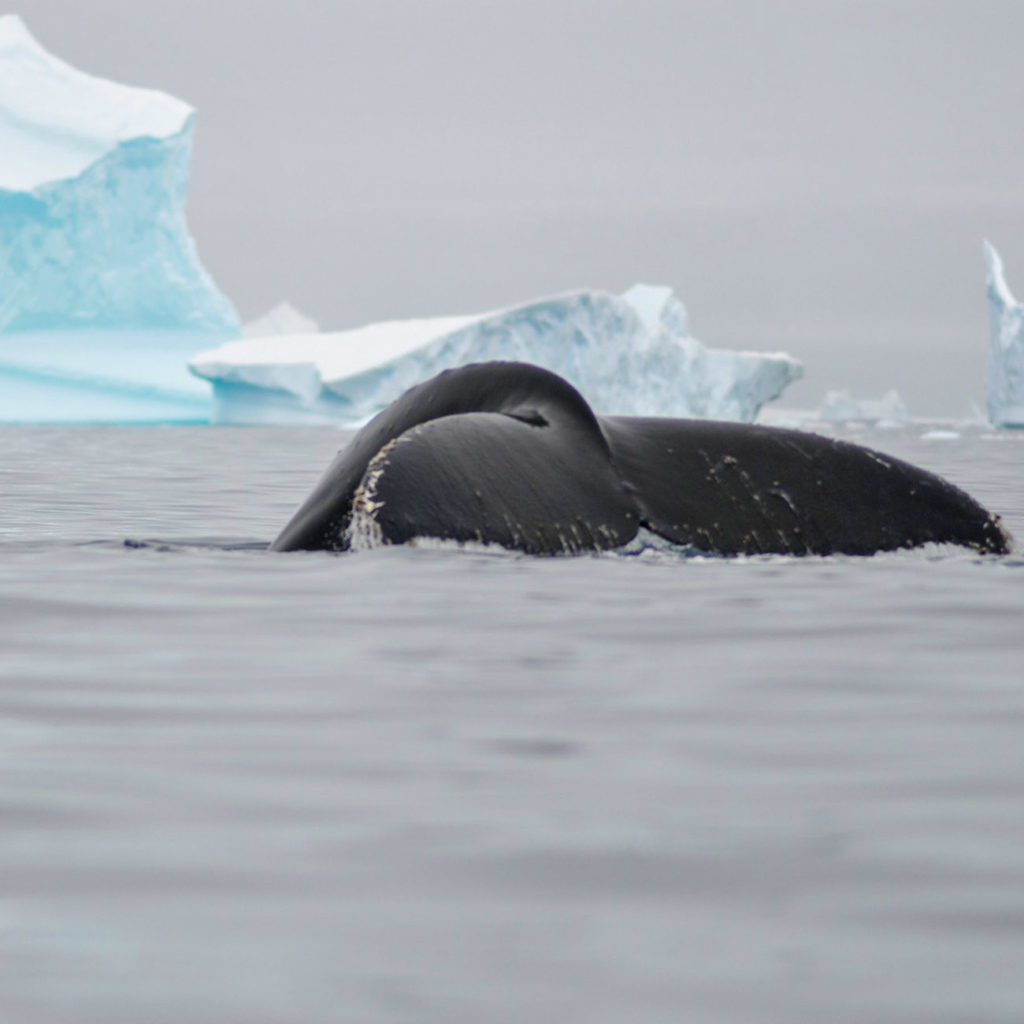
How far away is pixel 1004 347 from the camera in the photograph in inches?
1938

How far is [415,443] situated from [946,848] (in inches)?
121

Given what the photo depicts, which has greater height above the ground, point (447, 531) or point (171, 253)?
point (171, 253)

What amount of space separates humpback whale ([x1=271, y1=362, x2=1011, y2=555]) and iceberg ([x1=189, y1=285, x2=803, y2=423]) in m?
31.4

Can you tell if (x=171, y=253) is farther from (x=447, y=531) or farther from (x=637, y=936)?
(x=637, y=936)

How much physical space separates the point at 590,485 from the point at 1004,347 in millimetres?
47540

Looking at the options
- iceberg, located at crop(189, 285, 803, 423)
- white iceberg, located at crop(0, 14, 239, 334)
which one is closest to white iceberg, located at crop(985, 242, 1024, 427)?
iceberg, located at crop(189, 285, 803, 423)

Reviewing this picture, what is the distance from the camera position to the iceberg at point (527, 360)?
38.0 metres

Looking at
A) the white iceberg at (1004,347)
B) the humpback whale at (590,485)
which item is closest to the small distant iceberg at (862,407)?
the white iceberg at (1004,347)

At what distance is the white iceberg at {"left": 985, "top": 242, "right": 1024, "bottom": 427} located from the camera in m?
48.6

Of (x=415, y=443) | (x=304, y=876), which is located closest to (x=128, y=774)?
(x=304, y=876)

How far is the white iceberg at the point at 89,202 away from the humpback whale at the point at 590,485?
43.3m

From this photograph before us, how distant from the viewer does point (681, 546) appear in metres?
4.80

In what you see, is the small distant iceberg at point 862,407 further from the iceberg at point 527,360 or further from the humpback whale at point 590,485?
the humpback whale at point 590,485

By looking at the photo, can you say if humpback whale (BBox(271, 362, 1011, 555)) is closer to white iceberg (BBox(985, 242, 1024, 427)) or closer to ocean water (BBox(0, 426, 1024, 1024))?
ocean water (BBox(0, 426, 1024, 1024))
